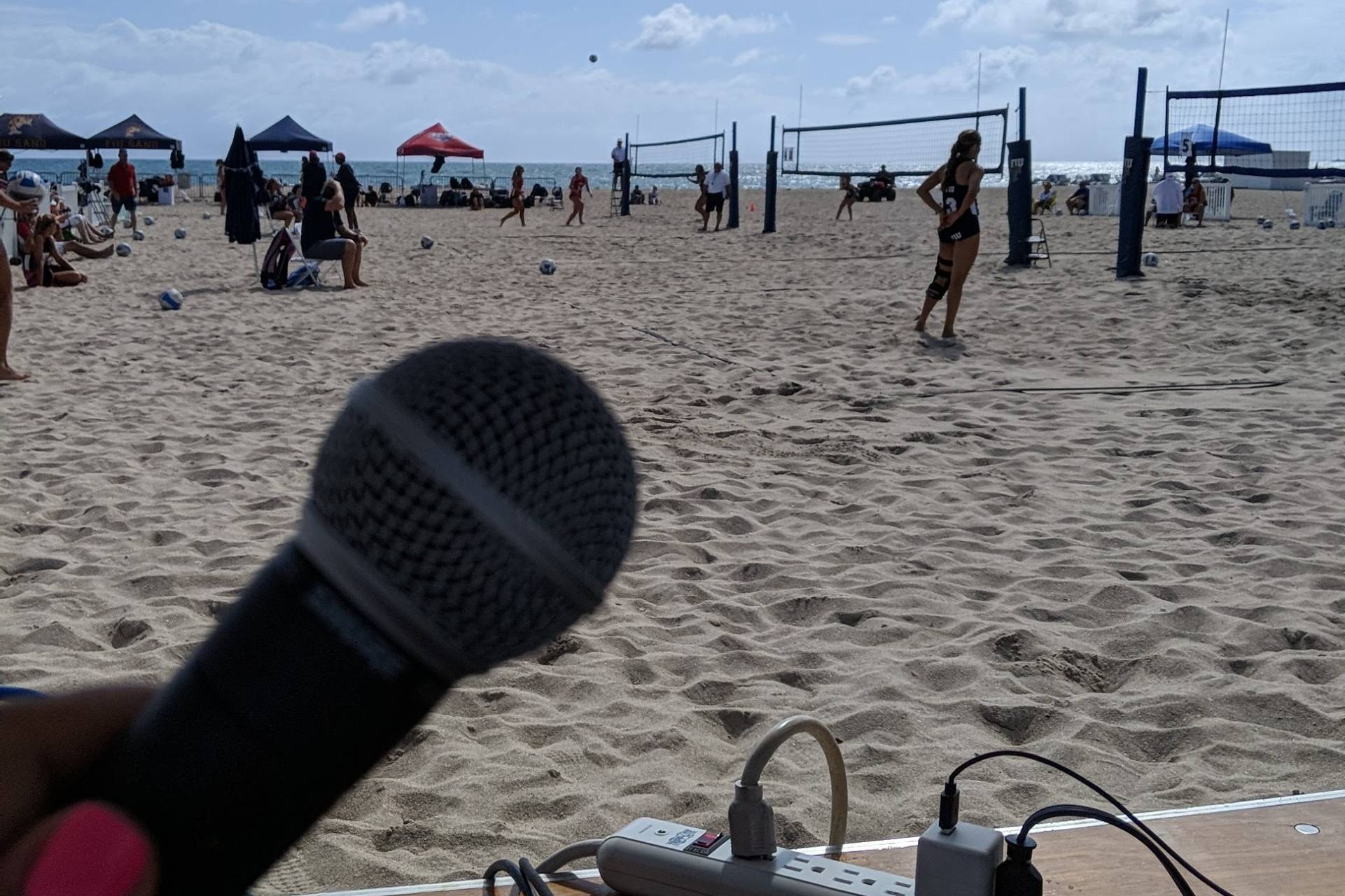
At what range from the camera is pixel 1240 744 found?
8.61 feet

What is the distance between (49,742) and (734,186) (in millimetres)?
22129

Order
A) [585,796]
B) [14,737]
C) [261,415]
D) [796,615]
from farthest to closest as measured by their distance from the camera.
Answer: [261,415] → [796,615] → [585,796] → [14,737]

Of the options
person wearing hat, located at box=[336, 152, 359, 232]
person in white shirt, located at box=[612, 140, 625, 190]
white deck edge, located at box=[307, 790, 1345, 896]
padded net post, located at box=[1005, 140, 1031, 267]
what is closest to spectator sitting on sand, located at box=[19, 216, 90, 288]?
person wearing hat, located at box=[336, 152, 359, 232]

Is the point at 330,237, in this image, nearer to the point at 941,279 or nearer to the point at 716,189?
the point at 941,279

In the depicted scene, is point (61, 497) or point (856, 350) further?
point (856, 350)

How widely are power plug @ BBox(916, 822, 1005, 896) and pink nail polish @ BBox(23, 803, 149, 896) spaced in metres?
0.84

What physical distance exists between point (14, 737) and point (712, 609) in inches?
117

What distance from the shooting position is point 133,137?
31.7m

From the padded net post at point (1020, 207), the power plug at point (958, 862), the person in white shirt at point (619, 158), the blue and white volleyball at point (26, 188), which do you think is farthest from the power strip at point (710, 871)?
the person in white shirt at point (619, 158)

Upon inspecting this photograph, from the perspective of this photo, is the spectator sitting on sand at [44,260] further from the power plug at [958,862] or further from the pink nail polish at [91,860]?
the pink nail polish at [91,860]

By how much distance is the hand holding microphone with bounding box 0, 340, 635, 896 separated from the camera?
52 cm

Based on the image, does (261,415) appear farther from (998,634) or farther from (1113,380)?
(1113,380)

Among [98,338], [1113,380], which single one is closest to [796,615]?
[1113,380]

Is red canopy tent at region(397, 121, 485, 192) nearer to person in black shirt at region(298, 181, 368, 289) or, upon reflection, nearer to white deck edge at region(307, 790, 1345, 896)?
person in black shirt at region(298, 181, 368, 289)
